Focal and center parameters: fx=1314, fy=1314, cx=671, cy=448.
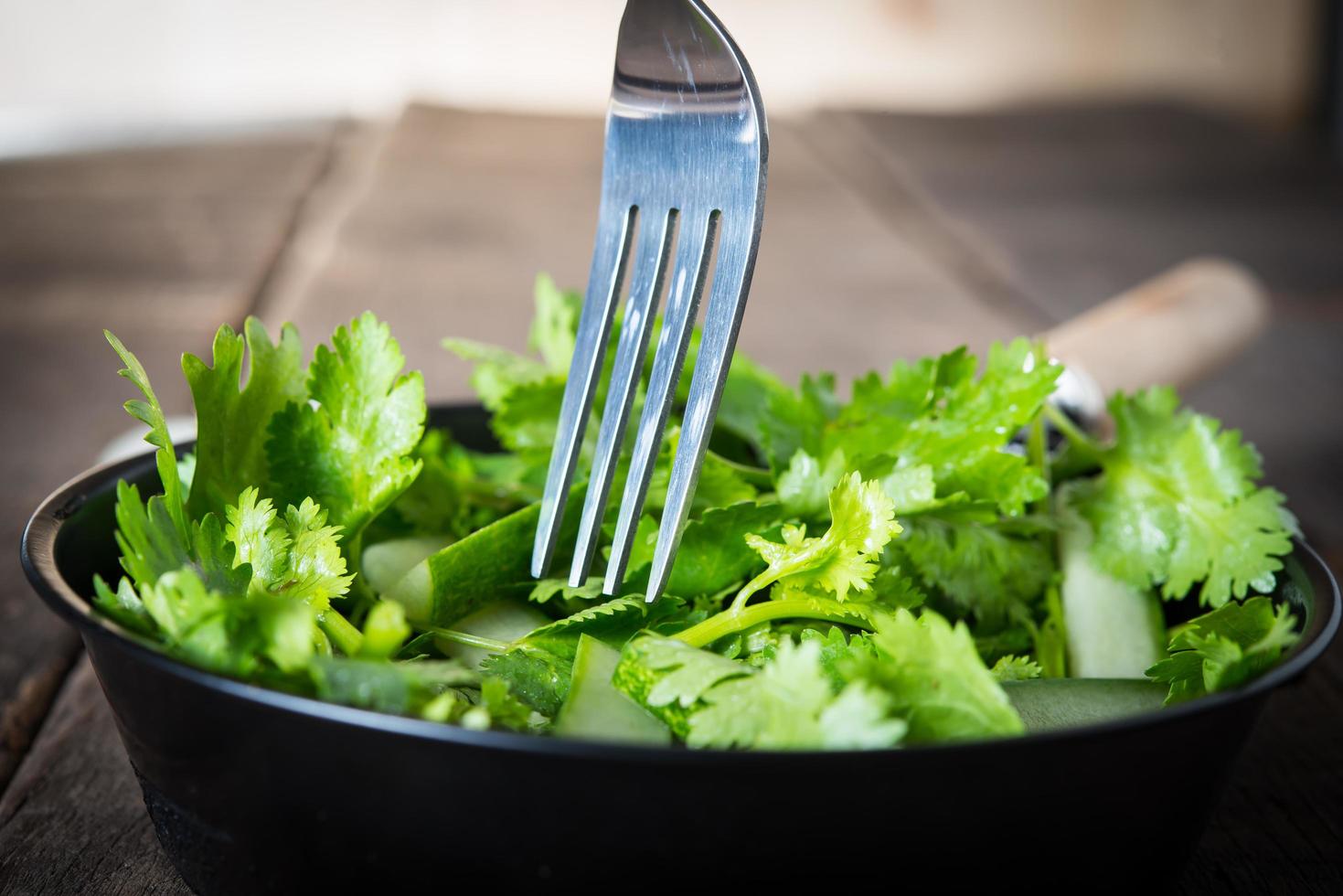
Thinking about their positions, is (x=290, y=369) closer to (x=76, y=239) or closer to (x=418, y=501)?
(x=418, y=501)

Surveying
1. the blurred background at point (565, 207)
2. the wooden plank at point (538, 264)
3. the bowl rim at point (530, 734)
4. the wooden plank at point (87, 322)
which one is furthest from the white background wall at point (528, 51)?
the bowl rim at point (530, 734)

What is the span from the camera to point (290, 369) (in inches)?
29.7

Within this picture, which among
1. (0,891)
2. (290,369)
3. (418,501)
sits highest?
(290,369)

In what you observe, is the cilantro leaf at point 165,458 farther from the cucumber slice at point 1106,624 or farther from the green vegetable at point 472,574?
the cucumber slice at point 1106,624

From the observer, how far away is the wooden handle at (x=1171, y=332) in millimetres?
1321

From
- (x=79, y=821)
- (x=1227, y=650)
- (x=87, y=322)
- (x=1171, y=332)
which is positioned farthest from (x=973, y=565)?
(x=87, y=322)

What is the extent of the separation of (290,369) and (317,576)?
17 centimetres

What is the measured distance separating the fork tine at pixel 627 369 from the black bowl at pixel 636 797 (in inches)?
9.2

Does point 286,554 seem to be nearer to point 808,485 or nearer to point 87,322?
point 808,485

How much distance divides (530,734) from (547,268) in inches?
73.2

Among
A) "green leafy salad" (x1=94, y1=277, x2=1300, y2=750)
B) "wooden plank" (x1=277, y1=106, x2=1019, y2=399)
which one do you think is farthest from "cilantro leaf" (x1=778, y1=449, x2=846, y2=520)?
"wooden plank" (x1=277, y1=106, x2=1019, y2=399)

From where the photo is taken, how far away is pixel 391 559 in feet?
2.50

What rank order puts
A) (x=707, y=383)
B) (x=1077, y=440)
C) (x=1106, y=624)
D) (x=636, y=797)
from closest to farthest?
(x=636, y=797), (x=707, y=383), (x=1106, y=624), (x=1077, y=440)

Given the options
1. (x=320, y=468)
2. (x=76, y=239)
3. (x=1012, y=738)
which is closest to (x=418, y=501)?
(x=320, y=468)
